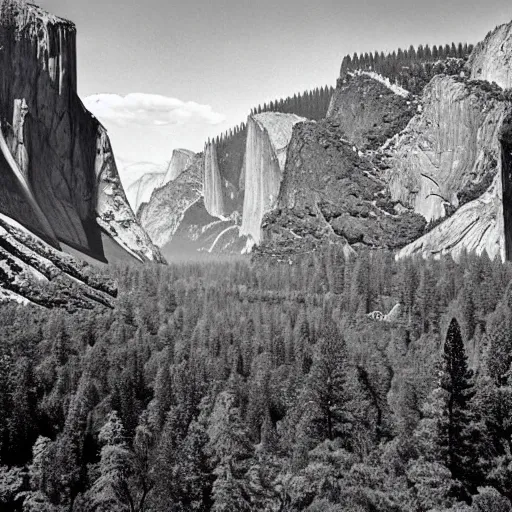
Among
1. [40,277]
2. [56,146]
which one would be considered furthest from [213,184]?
[40,277]

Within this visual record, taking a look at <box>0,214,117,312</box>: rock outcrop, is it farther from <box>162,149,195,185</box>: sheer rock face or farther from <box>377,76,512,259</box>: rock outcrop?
<box>162,149,195,185</box>: sheer rock face

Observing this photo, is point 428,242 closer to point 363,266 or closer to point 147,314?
point 363,266

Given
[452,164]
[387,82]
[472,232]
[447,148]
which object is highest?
[387,82]

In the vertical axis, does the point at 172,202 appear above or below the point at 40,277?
above

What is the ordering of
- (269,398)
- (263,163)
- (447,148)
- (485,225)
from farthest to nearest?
(263,163)
(447,148)
(485,225)
(269,398)

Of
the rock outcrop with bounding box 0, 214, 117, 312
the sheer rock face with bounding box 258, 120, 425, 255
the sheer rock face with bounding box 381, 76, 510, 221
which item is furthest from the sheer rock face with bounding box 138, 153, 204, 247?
the rock outcrop with bounding box 0, 214, 117, 312

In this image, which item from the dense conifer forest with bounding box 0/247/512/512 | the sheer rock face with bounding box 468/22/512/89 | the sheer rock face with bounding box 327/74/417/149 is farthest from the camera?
the sheer rock face with bounding box 327/74/417/149

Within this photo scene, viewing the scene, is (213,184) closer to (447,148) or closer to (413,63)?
(413,63)

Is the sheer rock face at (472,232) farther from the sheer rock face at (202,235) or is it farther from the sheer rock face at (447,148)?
the sheer rock face at (202,235)
